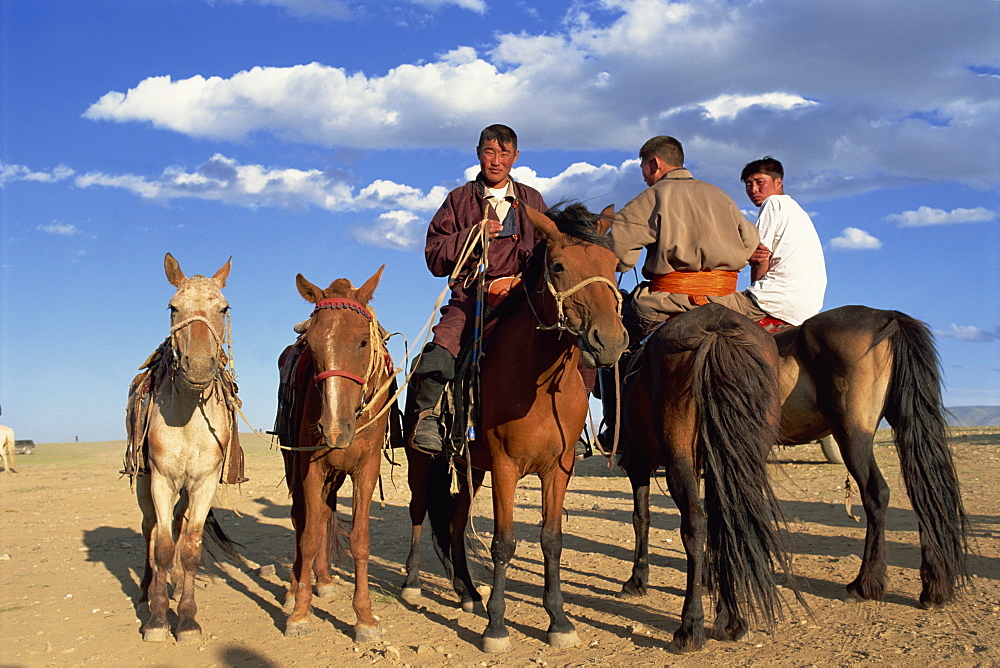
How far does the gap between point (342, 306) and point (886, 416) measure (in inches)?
167

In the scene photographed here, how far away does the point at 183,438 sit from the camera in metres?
5.88

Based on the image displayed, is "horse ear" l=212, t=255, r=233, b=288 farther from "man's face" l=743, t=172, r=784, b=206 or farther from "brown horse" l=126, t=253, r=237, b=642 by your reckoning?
"man's face" l=743, t=172, r=784, b=206

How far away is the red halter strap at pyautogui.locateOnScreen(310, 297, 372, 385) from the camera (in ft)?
16.9

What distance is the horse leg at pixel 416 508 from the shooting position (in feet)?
22.7

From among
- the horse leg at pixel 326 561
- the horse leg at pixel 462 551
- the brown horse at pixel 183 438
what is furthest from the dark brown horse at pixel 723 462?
the brown horse at pixel 183 438

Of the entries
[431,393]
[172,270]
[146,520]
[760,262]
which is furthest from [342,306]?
[760,262]

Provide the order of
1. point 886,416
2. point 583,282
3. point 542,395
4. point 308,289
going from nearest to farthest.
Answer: point 583,282 < point 542,395 < point 308,289 < point 886,416

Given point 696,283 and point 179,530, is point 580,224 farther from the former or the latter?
point 179,530

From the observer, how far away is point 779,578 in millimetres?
6809

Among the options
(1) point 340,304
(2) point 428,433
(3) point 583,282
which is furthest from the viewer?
(2) point 428,433

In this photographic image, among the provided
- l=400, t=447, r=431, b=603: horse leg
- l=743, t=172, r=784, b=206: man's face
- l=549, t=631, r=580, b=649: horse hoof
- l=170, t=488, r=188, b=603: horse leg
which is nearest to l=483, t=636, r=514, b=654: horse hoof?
l=549, t=631, r=580, b=649: horse hoof

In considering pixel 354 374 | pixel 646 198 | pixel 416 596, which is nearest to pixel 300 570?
pixel 416 596

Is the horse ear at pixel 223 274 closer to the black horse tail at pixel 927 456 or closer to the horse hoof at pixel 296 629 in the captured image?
the horse hoof at pixel 296 629

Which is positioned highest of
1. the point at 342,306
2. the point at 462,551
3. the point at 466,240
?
the point at 466,240
